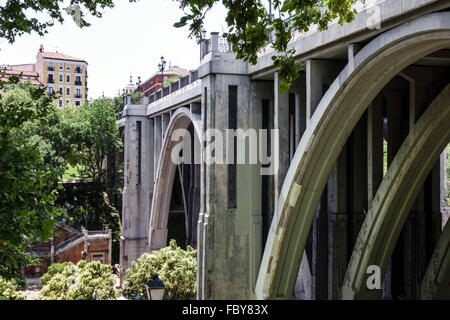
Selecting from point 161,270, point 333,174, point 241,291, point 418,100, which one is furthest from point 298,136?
point 161,270

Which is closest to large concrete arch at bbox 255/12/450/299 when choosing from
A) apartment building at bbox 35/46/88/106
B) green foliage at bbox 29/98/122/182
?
green foliage at bbox 29/98/122/182

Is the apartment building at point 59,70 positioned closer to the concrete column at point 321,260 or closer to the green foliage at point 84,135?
the green foliage at point 84,135

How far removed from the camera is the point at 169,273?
69.8ft

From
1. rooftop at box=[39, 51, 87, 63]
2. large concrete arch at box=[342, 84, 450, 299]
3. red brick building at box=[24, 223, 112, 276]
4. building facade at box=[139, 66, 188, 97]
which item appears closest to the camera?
large concrete arch at box=[342, 84, 450, 299]

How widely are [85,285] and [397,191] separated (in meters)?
16.9

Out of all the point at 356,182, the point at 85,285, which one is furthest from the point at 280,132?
the point at 85,285

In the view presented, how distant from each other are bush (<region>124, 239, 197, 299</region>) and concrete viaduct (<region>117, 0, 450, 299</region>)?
19.8 feet

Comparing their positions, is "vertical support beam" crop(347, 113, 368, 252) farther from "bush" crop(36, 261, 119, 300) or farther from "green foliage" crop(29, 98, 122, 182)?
"green foliage" crop(29, 98, 122, 182)

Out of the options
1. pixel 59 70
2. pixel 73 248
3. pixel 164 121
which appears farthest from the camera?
pixel 59 70

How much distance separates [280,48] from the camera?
5.68m

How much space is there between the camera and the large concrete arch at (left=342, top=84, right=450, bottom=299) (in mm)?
10078

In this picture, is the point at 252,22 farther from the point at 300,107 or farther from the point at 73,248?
the point at 73,248
